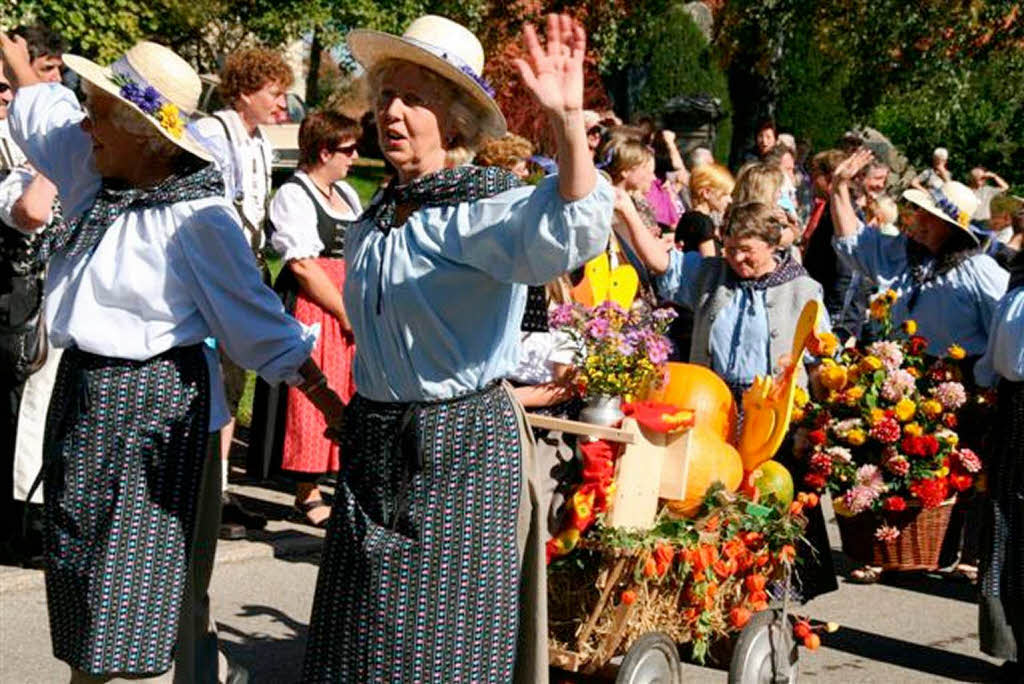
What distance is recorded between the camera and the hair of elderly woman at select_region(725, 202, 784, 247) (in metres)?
7.32

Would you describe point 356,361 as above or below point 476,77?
below

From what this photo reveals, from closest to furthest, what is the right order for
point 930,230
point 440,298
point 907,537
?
point 440,298 < point 907,537 < point 930,230

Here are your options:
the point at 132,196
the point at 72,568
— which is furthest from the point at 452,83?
the point at 72,568

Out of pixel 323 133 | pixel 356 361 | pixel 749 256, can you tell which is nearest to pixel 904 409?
pixel 749 256

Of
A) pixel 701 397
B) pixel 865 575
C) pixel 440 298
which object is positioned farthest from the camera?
pixel 865 575

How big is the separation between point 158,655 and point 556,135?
1.84m

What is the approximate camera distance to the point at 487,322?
4.38 m

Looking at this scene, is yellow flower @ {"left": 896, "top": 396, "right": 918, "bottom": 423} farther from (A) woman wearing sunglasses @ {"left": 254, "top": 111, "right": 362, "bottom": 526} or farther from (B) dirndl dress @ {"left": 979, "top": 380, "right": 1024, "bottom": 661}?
(A) woman wearing sunglasses @ {"left": 254, "top": 111, "right": 362, "bottom": 526}

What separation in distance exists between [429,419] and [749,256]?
10.7ft

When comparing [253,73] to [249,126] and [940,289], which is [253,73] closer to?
[249,126]

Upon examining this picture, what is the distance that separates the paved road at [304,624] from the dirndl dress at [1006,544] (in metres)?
0.27

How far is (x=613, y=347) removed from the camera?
579cm

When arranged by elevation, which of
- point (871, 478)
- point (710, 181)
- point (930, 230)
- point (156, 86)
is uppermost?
point (710, 181)

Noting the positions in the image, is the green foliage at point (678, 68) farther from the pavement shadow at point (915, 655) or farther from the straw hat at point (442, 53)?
the straw hat at point (442, 53)
